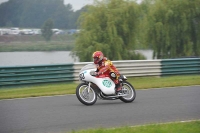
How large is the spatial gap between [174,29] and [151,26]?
4.92ft

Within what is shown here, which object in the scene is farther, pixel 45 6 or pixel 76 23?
pixel 76 23

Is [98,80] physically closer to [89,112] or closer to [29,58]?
[89,112]

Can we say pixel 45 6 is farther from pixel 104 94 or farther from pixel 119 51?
pixel 119 51

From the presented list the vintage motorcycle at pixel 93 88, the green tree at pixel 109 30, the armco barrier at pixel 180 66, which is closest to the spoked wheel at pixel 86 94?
the vintage motorcycle at pixel 93 88

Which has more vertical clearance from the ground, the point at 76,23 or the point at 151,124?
the point at 76,23

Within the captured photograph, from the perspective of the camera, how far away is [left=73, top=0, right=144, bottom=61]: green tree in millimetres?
29328

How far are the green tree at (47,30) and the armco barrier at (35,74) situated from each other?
1.65 m

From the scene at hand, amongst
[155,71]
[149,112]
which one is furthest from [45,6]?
[149,112]

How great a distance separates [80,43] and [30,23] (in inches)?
540

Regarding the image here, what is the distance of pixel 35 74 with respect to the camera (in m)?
17.2

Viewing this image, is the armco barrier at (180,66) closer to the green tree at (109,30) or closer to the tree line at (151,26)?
the green tree at (109,30)

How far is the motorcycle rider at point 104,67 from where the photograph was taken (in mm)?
12352

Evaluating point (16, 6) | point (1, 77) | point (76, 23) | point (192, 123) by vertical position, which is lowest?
point (192, 123)

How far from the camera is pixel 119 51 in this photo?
29.8 m
